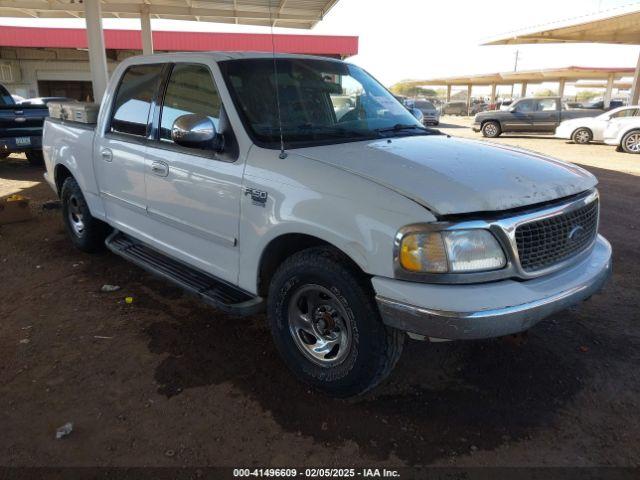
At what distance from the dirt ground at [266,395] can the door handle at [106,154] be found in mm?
1205

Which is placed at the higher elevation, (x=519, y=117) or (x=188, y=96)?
(x=188, y=96)

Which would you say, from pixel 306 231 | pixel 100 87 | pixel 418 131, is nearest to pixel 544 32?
pixel 100 87

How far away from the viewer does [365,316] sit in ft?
8.24

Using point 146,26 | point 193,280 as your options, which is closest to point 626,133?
point 146,26

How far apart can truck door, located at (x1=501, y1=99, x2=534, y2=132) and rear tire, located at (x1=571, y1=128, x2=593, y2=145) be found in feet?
8.95

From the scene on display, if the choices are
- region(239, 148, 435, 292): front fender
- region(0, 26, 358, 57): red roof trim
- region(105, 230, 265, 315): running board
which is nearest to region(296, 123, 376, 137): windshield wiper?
region(239, 148, 435, 292): front fender

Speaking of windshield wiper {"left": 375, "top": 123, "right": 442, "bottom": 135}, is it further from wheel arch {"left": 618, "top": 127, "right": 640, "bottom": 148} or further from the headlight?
wheel arch {"left": 618, "top": 127, "right": 640, "bottom": 148}

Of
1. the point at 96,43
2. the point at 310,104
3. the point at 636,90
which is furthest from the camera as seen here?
the point at 636,90

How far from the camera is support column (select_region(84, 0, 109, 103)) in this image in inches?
413

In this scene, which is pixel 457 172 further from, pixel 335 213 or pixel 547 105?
pixel 547 105

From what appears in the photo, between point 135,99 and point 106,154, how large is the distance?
1.89 feet

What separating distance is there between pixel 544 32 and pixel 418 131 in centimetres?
2357

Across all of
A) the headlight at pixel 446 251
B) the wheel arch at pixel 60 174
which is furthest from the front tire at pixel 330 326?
the wheel arch at pixel 60 174

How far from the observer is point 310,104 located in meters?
3.47
